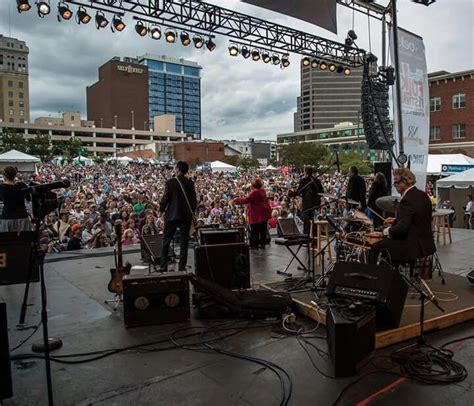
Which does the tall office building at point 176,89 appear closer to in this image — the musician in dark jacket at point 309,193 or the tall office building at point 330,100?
the tall office building at point 330,100

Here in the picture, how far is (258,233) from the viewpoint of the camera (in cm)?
811

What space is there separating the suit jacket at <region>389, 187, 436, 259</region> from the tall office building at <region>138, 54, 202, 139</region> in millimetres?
139909

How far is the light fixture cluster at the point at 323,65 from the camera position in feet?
40.1

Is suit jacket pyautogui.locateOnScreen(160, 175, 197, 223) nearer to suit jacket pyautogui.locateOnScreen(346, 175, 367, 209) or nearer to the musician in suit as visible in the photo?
the musician in suit

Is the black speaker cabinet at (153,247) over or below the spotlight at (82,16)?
below

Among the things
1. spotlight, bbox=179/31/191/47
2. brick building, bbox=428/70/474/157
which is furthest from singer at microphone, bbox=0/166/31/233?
brick building, bbox=428/70/474/157

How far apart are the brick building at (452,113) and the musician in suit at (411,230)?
37.3m

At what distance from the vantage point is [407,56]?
9.59 metres

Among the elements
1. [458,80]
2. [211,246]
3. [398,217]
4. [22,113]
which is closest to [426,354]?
[398,217]

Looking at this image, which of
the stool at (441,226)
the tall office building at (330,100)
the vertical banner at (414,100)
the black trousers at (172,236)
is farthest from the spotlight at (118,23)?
the tall office building at (330,100)

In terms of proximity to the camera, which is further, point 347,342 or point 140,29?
point 140,29

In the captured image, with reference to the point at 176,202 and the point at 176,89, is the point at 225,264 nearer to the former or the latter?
the point at 176,202

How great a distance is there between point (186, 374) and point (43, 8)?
26.2 feet

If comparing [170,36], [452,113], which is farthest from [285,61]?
[452,113]
